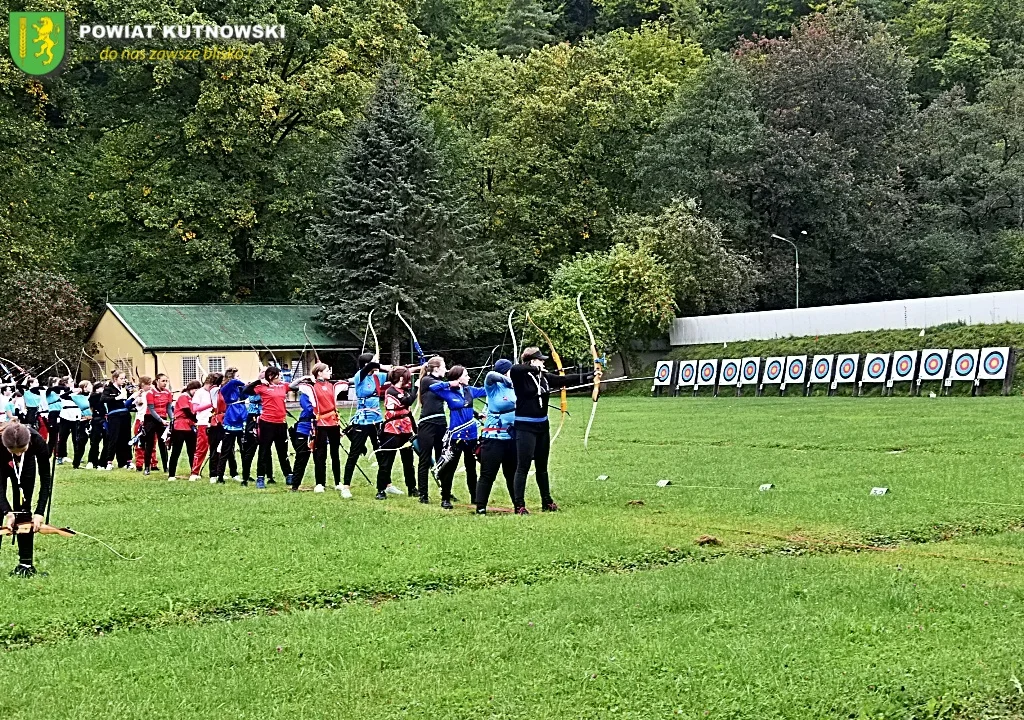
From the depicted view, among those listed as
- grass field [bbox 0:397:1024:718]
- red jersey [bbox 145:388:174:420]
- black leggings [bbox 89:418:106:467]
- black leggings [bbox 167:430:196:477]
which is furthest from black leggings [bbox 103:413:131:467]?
grass field [bbox 0:397:1024:718]

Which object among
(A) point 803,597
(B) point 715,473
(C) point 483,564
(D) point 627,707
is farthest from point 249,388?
(D) point 627,707

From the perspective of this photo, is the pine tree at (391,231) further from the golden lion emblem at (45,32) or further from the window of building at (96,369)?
the golden lion emblem at (45,32)

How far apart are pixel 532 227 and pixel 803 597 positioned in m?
47.5

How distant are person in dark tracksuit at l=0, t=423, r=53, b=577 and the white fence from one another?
31.5 m

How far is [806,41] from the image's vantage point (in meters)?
52.6

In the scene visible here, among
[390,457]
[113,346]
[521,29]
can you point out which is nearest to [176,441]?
[390,457]

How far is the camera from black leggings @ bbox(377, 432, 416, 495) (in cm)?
1530

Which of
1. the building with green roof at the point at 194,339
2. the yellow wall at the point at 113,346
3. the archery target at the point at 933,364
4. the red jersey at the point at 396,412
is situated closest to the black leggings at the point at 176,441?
the red jersey at the point at 396,412

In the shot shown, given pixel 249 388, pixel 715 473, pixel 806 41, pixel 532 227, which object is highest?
pixel 806 41

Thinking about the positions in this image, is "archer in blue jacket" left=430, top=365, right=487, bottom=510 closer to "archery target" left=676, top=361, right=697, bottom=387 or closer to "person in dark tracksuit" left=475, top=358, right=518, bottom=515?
"person in dark tracksuit" left=475, top=358, right=518, bottom=515

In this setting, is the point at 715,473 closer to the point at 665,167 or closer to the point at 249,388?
the point at 249,388

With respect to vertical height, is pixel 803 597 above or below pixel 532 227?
below

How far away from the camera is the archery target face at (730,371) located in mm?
40438

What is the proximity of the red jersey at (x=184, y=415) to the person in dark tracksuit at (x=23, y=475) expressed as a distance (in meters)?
8.42
